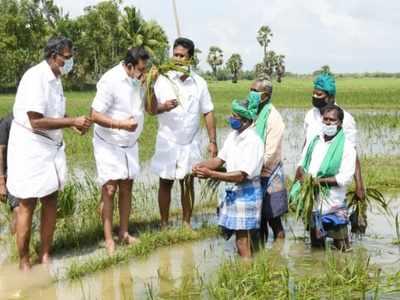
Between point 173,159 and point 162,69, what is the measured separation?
34.4 inches

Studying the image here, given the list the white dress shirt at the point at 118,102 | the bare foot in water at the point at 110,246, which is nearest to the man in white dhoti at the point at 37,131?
the white dress shirt at the point at 118,102

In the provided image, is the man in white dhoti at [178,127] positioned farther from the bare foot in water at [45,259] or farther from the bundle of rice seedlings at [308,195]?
the bare foot in water at [45,259]

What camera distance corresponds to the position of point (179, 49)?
231 inches

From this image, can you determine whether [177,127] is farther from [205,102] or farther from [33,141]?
[33,141]

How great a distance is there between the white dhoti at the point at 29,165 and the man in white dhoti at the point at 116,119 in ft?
2.01

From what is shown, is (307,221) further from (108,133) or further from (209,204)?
(209,204)

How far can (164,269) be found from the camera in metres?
5.13

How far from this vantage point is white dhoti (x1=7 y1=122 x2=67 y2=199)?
4.98 meters

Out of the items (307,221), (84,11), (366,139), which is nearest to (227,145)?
(307,221)

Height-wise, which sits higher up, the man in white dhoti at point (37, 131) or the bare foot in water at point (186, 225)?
the man in white dhoti at point (37, 131)

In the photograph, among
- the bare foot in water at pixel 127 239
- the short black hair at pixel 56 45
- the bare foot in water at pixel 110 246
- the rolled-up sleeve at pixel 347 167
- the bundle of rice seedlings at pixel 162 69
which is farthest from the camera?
the bare foot in water at pixel 127 239

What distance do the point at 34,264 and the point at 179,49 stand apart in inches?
89.1

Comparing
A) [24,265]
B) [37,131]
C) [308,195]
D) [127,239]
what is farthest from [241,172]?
[24,265]

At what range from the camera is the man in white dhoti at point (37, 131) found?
4.93 meters
